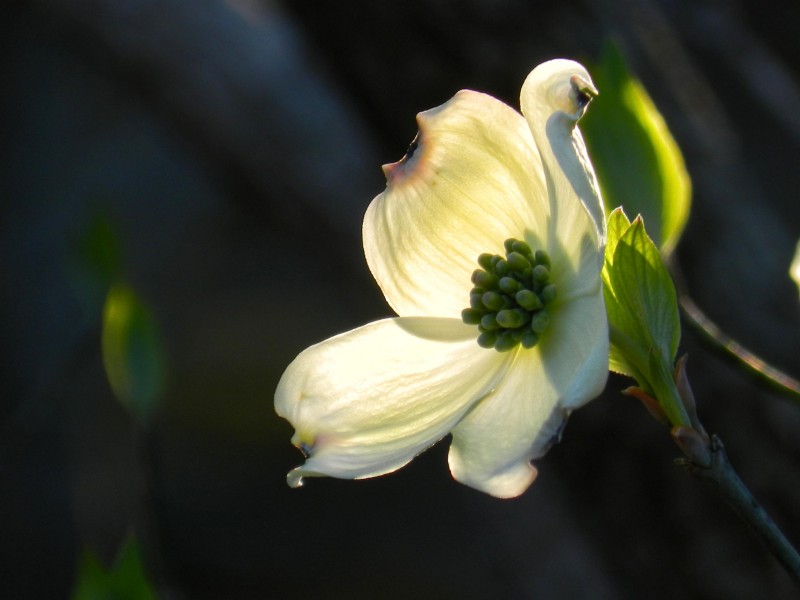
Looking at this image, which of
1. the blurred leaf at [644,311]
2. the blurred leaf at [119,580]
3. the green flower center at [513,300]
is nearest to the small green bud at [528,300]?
the green flower center at [513,300]

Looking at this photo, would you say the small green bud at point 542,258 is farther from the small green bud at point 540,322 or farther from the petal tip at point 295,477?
the petal tip at point 295,477

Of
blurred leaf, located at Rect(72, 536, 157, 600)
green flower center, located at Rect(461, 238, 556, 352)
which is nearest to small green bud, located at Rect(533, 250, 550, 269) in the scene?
green flower center, located at Rect(461, 238, 556, 352)

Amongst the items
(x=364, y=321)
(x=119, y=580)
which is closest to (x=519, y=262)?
(x=119, y=580)

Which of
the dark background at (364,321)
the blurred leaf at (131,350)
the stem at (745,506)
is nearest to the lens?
the stem at (745,506)

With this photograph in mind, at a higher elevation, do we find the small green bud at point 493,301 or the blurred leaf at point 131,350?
the blurred leaf at point 131,350

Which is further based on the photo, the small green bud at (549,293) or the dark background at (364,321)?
the dark background at (364,321)

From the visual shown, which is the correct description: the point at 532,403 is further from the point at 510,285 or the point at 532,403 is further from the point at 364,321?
the point at 364,321

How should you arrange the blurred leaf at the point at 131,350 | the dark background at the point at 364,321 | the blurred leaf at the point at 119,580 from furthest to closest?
the dark background at the point at 364,321, the blurred leaf at the point at 131,350, the blurred leaf at the point at 119,580
